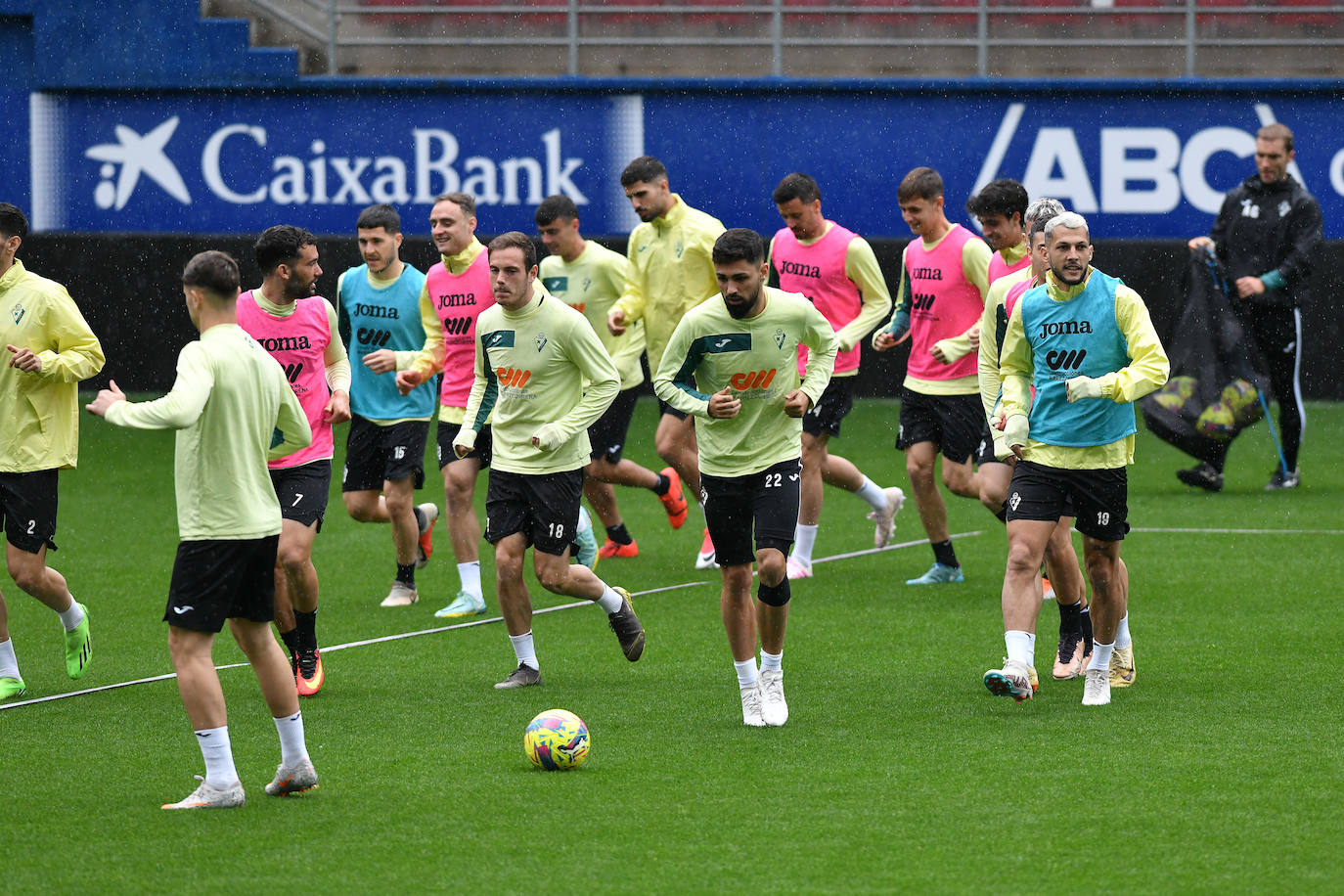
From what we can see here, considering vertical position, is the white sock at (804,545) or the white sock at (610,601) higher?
the white sock at (610,601)

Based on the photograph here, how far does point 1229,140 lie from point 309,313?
564 inches

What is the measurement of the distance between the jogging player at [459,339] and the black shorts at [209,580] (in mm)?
Answer: 3597

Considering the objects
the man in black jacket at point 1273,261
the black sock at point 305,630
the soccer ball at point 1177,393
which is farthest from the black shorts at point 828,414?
the soccer ball at point 1177,393

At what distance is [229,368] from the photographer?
5.70 meters

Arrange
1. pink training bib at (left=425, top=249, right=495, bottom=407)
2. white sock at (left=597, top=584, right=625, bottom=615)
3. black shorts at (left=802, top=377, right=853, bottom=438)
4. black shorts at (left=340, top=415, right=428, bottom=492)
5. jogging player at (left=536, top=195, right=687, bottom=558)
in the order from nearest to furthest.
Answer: white sock at (left=597, top=584, right=625, bottom=615), pink training bib at (left=425, top=249, right=495, bottom=407), black shorts at (left=340, top=415, right=428, bottom=492), jogging player at (left=536, top=195, right=687, bottom=558), black shorts at (left=802, top=377, right=853, bottom=438)

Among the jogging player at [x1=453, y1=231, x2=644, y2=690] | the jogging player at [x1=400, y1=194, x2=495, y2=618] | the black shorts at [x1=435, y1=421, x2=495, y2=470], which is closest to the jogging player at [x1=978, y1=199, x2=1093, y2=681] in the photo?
the jogging player at [x1=453, y1=231, x2=644, y2=690]

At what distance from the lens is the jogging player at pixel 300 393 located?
7.66 meters

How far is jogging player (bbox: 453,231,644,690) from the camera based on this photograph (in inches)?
309

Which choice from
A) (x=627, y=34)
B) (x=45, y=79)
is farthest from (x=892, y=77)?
(x=45, y=79)

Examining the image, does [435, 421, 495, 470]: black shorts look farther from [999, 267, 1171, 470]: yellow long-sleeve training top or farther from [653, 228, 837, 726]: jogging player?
[999, 267, 1171, 470]: yellow long-sleeve training top

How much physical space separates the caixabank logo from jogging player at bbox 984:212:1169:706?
1325cm

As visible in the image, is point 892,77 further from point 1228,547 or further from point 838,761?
point 838,761

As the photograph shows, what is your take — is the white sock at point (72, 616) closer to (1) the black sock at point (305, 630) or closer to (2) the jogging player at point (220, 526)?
(1) the black sock at point (305, 630)

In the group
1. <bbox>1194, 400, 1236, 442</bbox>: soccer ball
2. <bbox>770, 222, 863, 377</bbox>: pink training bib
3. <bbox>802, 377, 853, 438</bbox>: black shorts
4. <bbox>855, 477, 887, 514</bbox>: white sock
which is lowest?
<bbox>855, 477, 887, 514</bbox>: white sock
